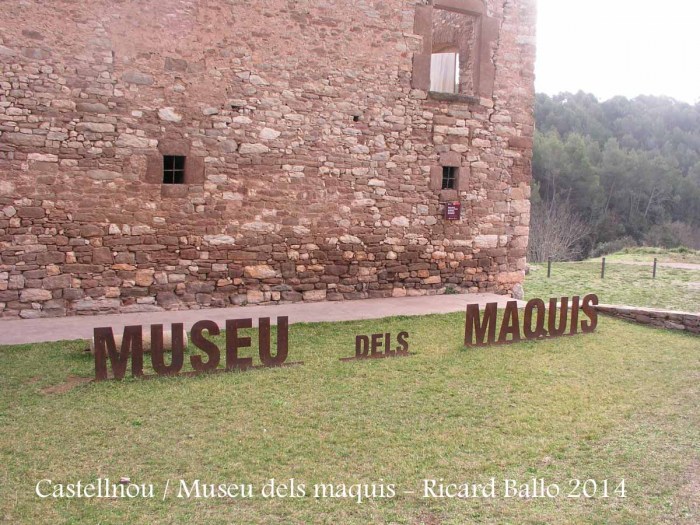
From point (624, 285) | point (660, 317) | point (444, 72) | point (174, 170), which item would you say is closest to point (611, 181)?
point (624, 285)

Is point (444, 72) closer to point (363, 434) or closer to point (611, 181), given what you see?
point (363, 434)

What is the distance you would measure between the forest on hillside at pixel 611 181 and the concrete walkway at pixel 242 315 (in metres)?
24.2

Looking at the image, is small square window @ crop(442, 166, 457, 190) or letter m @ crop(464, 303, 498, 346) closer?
letter m @ crop(464, 303, 498, 346)

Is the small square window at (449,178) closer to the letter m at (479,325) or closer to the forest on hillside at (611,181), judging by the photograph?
the letter m at (479,325)

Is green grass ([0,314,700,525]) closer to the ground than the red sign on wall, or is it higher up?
closer to the ground

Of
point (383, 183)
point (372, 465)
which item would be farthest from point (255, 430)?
point (383, 183)

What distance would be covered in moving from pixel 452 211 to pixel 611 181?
32.8 metres

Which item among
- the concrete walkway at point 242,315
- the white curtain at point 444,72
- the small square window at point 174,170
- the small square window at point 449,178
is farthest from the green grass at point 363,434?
the white curtain at point 444,72

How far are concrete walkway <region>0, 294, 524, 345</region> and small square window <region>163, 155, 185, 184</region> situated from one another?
1814mm

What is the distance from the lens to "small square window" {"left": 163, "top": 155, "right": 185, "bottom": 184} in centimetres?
823

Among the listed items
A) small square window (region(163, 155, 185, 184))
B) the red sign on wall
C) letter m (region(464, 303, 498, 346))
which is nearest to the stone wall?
the red sign on wall

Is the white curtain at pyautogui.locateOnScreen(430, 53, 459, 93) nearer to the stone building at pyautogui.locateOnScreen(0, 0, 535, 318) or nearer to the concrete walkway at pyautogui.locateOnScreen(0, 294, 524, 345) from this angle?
the stone building at pyautogui.locateOnScreen(0, 0, 535, 318)

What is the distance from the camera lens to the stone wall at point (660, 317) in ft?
26.6

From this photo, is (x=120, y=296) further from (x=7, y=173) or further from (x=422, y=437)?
(x=422, y=437)
